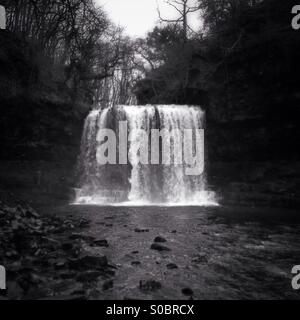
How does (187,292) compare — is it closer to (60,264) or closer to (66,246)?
(60,264)

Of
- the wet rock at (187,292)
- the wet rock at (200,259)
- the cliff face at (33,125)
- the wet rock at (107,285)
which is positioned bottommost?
the wet rock at (200,259)

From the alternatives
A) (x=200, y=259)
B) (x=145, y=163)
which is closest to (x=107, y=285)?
(x=200, y=259)

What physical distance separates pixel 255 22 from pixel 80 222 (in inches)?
646

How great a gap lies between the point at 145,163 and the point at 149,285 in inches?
557

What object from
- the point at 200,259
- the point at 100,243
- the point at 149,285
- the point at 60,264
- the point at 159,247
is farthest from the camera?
the point at 100,243

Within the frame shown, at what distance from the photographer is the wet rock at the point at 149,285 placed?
4082 millimetres

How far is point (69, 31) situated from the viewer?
170 inches

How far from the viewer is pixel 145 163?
18203mm

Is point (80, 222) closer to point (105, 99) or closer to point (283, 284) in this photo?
point (283, 284)

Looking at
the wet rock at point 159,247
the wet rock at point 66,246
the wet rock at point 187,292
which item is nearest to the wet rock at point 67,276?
the wet rock at point 66,246

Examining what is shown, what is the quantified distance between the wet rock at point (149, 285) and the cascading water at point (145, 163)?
12.6 metres

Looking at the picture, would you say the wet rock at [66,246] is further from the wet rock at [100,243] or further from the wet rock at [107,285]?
the wet rock at [107,285]

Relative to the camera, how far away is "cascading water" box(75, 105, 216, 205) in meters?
17.3
